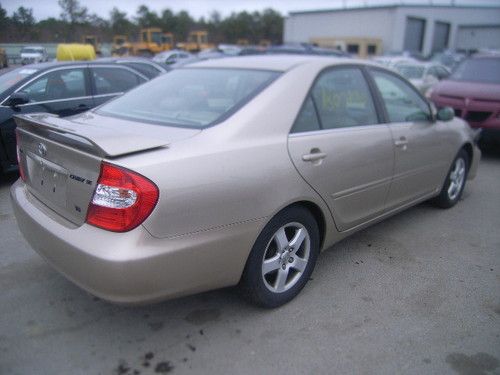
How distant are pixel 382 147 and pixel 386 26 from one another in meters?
39.6

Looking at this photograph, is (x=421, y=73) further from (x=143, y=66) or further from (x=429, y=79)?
(x=143, y=66)

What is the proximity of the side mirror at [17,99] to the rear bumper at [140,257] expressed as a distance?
10.7 feet

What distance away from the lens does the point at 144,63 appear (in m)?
7.33

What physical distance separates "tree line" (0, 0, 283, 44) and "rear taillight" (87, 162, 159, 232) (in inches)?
265

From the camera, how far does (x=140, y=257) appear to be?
1995 mm

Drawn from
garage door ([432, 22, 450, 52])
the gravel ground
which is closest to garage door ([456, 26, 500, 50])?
garage door ([432, 22, 450, 52])

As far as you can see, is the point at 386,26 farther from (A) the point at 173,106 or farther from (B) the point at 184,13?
(A) the point at 173,106

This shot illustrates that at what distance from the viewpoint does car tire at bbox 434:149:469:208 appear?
453cm

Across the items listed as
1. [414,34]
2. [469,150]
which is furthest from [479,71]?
[414,34]

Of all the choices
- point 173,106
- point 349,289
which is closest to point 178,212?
point 173,106

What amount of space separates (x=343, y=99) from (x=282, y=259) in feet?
4.30

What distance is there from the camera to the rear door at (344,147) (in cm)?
271

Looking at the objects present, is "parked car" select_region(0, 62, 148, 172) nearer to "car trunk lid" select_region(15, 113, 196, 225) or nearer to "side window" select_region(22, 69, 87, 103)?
"side window" select_region(22, 69, 87, 103)

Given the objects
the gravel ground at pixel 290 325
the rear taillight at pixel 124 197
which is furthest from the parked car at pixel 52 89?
the rear taillight at pixel 124 197
